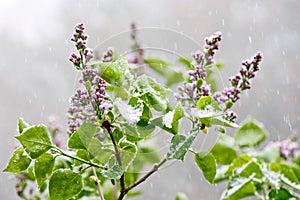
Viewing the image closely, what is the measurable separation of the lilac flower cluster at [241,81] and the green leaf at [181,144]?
0.05 metres

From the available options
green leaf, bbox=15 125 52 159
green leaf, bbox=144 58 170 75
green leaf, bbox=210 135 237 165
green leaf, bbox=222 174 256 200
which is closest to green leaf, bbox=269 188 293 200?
green leaf, bbox=222 174 256 200

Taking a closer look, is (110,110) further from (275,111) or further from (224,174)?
(275,111)

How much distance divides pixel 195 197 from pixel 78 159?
44.6 inches

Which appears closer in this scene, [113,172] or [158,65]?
[113,172]

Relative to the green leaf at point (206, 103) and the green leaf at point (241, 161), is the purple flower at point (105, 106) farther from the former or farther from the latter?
the green leaf at point (241, 161)

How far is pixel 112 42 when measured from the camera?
50 centimetres

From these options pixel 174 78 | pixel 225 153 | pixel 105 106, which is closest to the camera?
pixel 105 106

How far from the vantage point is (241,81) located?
0.49 meters

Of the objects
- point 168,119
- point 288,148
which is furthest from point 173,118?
point 288,148

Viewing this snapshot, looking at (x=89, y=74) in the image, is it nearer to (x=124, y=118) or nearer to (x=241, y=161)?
(x=124, y=118)

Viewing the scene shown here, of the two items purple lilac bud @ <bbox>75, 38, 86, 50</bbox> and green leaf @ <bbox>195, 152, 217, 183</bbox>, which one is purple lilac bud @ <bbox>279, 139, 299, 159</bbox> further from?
purple lilac bud @ <bbox>75, 38, 86, 50</bbox>

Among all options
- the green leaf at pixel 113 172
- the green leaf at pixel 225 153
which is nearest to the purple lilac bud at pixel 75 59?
the green leaf at pixel 113 172

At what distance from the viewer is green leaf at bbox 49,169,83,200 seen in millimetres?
472

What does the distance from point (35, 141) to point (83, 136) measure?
0.04 m
